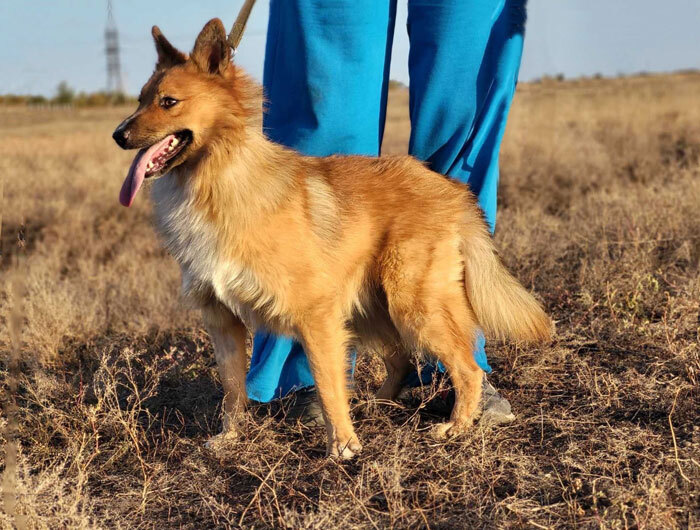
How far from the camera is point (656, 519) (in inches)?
90.0

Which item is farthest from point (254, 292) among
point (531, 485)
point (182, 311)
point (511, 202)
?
point (511, 202)

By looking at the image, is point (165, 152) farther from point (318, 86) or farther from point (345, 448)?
point (345, 448)

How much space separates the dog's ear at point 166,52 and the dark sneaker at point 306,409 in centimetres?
165

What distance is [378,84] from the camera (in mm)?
3535

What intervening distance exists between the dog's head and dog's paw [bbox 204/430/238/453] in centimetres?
115

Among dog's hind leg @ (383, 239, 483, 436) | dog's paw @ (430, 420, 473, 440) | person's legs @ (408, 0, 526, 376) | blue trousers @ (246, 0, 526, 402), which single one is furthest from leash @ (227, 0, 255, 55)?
dog's paw @ (430, 420, 473, 440)

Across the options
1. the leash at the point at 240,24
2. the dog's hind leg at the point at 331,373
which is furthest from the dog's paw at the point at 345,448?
the leash at the point at 240,24

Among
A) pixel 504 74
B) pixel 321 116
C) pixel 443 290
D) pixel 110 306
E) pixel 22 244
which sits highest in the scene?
pixel 504 74

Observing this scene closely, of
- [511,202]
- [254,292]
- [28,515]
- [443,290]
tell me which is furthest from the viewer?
[511,202]

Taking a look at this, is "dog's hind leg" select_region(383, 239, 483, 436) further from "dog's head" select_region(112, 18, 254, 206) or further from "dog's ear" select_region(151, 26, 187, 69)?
"dog's ear" select_region(151, 26, 187, 69)

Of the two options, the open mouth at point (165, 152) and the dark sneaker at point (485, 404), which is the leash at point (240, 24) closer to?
the open mouth at point (165, 152)

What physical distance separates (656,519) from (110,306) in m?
4.00

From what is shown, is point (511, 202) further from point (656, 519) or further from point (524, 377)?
point (656, 519)

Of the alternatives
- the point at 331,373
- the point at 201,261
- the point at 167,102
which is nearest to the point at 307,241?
the point at 201,261
